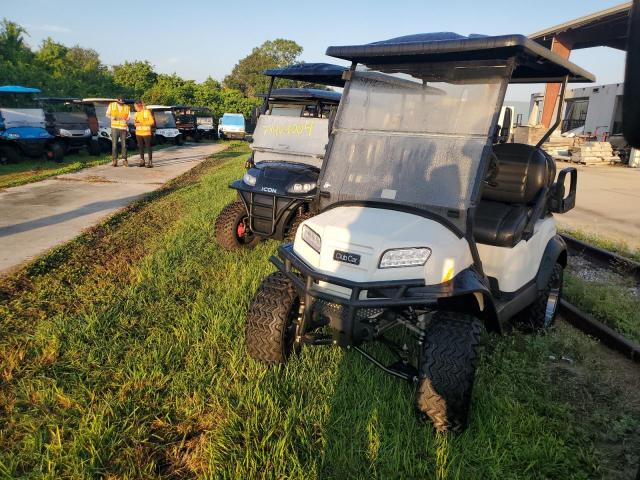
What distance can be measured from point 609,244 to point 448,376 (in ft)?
19.2

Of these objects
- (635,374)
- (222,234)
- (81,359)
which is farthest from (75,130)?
(635,374)

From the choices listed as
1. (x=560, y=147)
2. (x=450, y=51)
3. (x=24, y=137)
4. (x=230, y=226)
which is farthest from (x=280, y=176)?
(x=560, y=147)

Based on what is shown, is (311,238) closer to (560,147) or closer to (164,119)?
(164,119)

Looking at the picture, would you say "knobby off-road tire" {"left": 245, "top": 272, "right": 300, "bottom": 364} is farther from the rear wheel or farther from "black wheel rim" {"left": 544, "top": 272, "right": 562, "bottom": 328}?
the rear wheel

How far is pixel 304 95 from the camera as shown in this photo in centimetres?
770

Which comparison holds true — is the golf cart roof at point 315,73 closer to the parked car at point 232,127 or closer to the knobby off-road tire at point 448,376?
the knobby off-road tire at point 448,376

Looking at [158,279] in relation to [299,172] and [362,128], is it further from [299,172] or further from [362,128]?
[362,128]

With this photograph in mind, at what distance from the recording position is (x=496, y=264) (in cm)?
345

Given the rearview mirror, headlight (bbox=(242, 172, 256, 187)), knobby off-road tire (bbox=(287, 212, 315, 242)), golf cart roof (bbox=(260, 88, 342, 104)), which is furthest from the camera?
golf cart roof (bbox=(260, 88, 342, 104))

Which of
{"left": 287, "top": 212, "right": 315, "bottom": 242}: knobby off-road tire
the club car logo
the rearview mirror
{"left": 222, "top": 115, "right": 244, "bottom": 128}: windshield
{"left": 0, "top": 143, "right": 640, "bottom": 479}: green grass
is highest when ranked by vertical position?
{"left": 222, "top": 115, "right": 244, "bottom": 128}: windshield

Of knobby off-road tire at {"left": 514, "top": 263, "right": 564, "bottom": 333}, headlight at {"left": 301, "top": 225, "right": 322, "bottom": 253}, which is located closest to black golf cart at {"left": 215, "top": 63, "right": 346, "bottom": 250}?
headlight at {"left": 301, "top": 225, "right": 322, "bottom": 253}

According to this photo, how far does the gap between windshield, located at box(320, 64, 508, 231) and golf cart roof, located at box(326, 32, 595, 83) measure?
0.25 ft

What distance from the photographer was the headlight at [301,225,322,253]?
2.87m

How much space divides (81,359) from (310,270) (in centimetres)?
174
